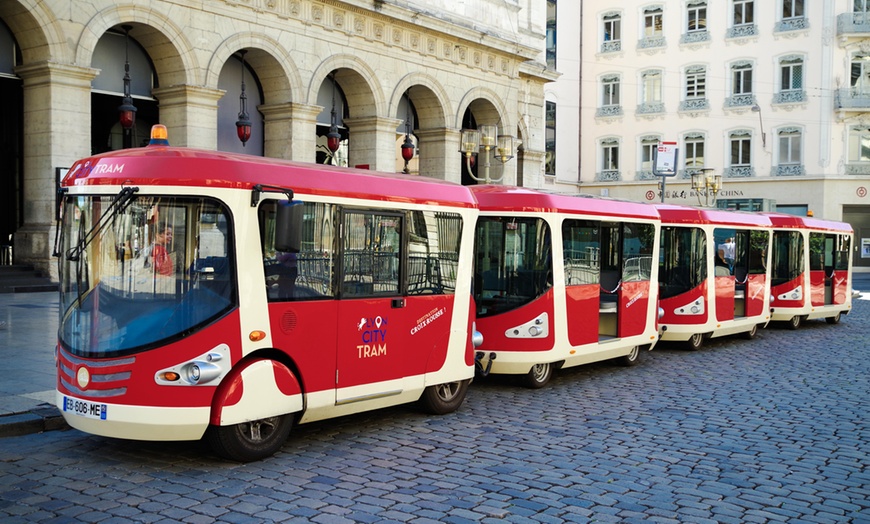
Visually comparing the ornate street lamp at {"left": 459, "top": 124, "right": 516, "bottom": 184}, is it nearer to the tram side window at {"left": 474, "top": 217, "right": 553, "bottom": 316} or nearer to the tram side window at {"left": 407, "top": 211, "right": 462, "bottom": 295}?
the tram side window at {"left": 474, "top": 217, "right": 553, "bottom": 316}

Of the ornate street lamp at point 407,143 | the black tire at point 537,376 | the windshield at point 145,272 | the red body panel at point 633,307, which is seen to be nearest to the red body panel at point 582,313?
the black tire at point 537,376

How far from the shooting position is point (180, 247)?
6887 millimetres

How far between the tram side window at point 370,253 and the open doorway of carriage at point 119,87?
12654 millimetres

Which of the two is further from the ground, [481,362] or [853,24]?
[853,24]

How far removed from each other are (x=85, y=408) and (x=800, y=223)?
58.6 feet

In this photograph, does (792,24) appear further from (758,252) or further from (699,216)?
(699,216)

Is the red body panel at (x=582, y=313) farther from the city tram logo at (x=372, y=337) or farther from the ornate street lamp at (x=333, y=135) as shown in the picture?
the ornate street lamp at (x=333, y=135)

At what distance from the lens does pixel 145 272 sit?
6.83 m

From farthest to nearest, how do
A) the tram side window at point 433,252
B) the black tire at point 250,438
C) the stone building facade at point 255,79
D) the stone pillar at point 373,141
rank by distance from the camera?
the stone pillar at point 373,141, the stone building facade at point 255,79, the tram side window at point 433,252, the black tire at point 250,438

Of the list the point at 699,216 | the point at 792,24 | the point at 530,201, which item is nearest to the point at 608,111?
the point at 792,24

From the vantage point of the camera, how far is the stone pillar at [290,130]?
898 inches

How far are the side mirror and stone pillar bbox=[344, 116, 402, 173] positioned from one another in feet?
59.0

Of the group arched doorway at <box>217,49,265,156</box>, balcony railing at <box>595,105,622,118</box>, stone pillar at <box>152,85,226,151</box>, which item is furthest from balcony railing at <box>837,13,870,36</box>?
stone pillar at <box>152,85,226,151</box>

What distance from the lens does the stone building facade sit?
1817 centimetres
